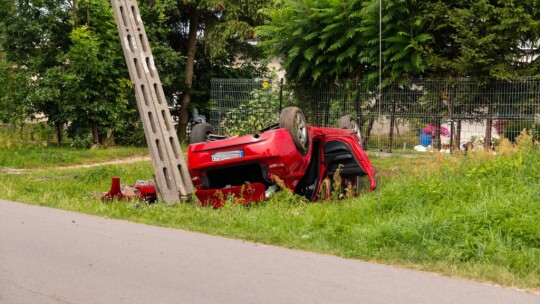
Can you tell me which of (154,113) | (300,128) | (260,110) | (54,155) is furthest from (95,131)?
(300,128)

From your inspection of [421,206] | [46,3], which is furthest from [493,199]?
[46,3]

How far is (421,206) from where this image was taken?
786 cm

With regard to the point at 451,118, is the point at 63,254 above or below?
below

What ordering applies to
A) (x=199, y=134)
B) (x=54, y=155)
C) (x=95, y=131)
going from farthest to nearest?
(x=95, y=131) < (x=54, y=155) < (x=199, y=134)

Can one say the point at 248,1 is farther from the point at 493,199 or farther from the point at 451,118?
the point at 493,199

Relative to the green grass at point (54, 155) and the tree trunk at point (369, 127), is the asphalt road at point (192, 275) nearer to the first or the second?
the tree trunk at point (369, 127)

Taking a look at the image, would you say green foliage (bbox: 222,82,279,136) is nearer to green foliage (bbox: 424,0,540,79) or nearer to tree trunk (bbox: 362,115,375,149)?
tree trunk (bbox: 362,115,375,149)

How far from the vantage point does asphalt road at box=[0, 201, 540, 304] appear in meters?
5.15

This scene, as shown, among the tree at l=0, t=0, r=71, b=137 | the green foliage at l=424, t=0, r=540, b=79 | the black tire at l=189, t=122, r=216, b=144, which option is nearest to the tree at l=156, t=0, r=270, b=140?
the tree at l=0, t=0, r=71, b=137

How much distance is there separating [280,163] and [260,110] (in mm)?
9219

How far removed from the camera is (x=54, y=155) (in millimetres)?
17938

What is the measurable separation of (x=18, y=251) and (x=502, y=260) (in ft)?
16.5

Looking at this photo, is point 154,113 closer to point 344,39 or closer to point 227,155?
point 227,155

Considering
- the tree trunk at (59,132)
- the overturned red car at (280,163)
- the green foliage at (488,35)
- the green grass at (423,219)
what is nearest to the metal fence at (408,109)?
the green foliage at (488,35)
